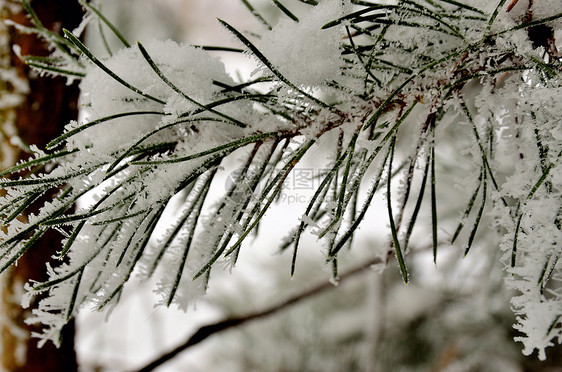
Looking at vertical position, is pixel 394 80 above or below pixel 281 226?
below

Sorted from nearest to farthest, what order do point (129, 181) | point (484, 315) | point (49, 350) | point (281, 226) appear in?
1. point (129, 181)
2. point (49, 350)
3. point (484, 315)
4. point (281, 226)

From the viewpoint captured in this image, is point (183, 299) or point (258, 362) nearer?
point (183, 299)

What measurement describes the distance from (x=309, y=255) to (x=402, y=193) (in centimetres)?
176

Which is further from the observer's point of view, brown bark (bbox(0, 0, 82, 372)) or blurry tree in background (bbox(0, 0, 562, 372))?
brown bark (bbox(0, 0, 82, 372))

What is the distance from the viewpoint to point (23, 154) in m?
0.58

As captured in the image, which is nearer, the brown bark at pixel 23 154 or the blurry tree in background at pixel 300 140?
the blurry tree in background at pixel 300 140

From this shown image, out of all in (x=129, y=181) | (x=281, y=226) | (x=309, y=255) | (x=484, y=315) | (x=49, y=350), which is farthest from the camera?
(x=309, y=255)

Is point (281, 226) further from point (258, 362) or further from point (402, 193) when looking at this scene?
point (402, 193)

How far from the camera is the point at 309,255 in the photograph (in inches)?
86.0

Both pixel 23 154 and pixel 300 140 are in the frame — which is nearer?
pixel 300 140

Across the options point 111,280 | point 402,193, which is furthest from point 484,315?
point 111,280

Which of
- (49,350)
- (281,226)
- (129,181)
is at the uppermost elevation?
(281,226)

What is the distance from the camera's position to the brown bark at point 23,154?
586 millimetres

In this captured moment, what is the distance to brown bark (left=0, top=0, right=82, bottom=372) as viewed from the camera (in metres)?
0.59
